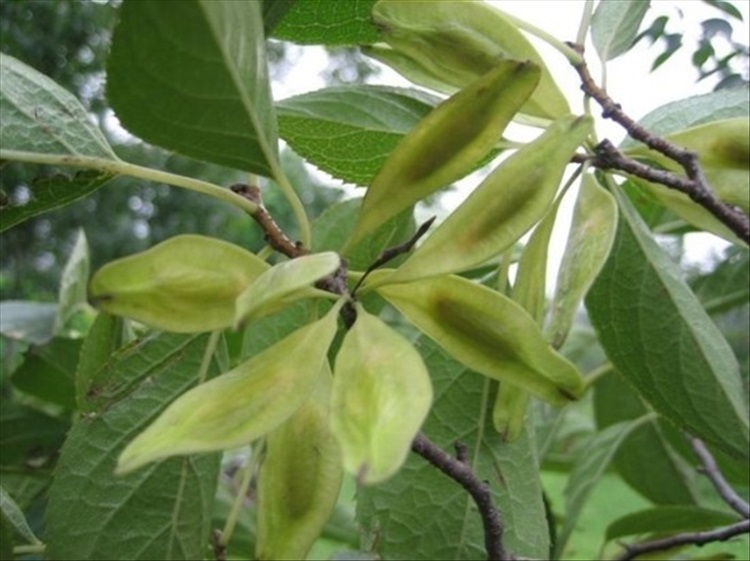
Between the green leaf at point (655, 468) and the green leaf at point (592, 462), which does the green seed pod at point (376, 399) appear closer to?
the green leaf at point (592, 462)

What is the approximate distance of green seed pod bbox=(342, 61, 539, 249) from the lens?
450 millimetres

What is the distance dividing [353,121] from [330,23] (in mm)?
59

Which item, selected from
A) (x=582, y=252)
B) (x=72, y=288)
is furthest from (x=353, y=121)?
(x=72, y=288)

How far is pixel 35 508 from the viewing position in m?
0.86

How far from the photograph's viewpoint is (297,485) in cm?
46

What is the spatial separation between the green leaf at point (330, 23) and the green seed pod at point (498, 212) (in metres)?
0.17

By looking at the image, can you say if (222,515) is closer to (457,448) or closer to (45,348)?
(45,348)

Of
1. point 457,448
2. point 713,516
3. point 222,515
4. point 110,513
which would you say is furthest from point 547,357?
point 222,515

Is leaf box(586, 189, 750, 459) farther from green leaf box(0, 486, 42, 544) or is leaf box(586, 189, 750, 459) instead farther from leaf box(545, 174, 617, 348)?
green leaf box(0, 486, 42, 544)

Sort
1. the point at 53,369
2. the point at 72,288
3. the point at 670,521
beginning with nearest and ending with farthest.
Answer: the point at 670,521 → the point at 53,369 → the point at 72,288

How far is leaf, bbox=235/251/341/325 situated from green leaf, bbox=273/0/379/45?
0.67ft

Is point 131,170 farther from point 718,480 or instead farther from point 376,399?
point 718,480

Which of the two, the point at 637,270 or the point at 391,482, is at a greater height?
the point at 637,270

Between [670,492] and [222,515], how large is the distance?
0.40 m
